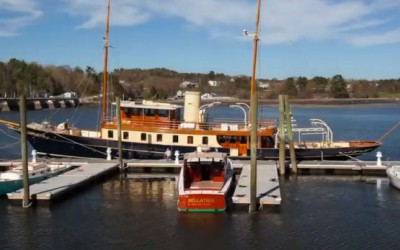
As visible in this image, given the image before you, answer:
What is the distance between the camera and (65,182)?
98.1 ft

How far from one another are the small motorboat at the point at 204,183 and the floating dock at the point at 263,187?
2.20 ft

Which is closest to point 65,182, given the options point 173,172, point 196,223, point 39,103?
point 173,172

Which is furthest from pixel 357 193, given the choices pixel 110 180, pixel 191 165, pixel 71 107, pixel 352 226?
pixel 71 107

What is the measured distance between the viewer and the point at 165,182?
33.6 meters

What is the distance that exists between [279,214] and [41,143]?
23687 mm

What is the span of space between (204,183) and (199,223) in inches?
162

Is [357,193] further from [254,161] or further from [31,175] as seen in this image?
[31,175]

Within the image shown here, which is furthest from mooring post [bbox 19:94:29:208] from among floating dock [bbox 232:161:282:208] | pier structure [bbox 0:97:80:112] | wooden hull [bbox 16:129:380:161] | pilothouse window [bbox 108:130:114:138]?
pier structure [bbox 0:97:80:112]

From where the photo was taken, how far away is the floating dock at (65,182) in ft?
86.5

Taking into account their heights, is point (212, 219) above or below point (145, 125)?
below

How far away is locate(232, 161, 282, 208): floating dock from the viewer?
2547 cm

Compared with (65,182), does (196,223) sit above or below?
below

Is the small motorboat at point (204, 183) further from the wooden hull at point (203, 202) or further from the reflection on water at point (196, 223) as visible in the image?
the reflection on water at point (196, 223)

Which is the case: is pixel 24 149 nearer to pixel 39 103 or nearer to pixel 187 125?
pixel 187 125
